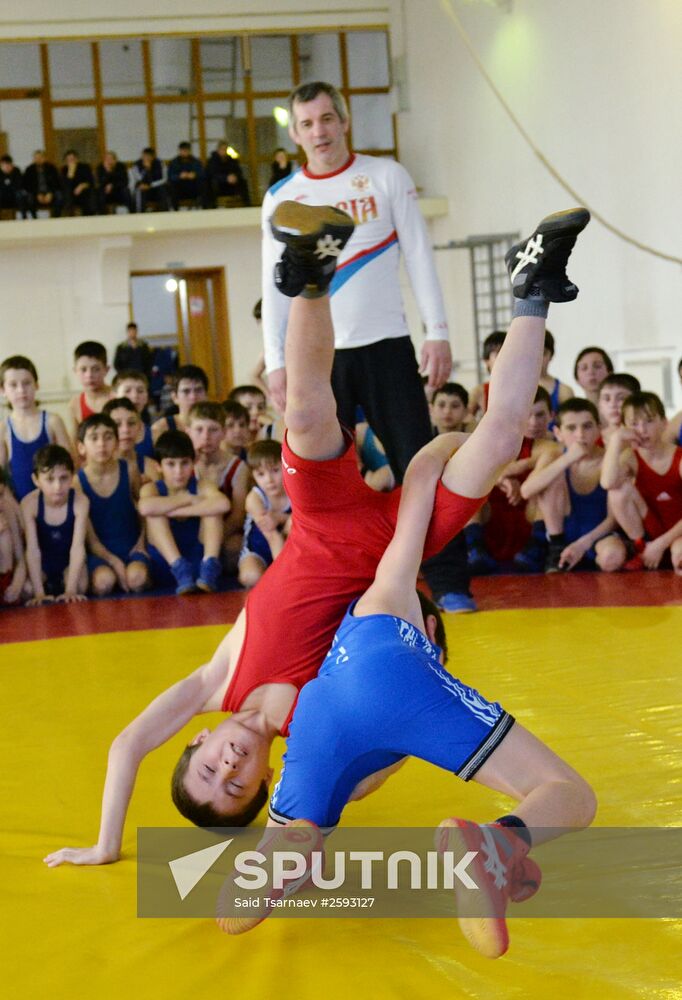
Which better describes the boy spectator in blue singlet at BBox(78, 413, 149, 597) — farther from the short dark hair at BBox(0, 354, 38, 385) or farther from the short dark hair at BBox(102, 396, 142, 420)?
the short dark hair at BBox(0, 354, 38, 385)

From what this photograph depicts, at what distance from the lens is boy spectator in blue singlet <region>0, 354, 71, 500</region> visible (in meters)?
5.66

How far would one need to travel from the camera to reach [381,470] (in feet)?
16.7

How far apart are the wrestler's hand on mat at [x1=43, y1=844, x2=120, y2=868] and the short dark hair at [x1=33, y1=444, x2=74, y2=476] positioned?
10.4 feet

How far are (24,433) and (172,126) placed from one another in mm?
10943

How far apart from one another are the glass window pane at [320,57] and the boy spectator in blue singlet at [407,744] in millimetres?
14286

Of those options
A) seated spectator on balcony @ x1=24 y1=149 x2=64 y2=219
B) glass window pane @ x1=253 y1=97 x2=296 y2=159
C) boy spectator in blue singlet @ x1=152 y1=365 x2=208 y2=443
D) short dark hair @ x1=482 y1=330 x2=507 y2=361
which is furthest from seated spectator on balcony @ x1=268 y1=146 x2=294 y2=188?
short dark hair @ x1=482 y1=330 x2=507 y2=361

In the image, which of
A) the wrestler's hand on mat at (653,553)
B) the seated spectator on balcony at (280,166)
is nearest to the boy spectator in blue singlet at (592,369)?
the wrestler's hand on mat at (653,553)

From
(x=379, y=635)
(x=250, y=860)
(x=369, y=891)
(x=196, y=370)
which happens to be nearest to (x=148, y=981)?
(x=250, y=860)

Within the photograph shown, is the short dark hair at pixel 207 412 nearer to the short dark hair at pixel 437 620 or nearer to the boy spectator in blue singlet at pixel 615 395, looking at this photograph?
the boy spectator in blue singlet at pixel 615 395

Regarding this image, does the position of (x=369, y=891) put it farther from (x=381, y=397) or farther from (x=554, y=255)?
(x=381, y=397)

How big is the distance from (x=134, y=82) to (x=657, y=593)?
1296 centimetres

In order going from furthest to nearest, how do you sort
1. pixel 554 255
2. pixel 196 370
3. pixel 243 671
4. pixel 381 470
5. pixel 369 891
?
pixel 196 370 → pixel 381 470 → pixel 243 671 → pixel 554 255 → pixel 369 891

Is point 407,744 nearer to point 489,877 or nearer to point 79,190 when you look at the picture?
point 489,877

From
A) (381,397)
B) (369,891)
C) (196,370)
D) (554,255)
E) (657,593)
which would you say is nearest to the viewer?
(369,891)
